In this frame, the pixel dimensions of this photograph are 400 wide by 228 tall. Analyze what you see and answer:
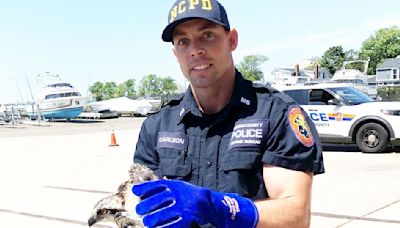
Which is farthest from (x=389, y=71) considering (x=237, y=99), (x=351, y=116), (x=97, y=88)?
(x=237, y=99)

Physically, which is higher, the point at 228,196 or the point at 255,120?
the point at 255,120

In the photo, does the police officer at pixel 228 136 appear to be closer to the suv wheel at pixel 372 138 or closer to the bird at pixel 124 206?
the bird at pixel 124 206

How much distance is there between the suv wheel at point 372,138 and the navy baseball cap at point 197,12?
9485 millimetres

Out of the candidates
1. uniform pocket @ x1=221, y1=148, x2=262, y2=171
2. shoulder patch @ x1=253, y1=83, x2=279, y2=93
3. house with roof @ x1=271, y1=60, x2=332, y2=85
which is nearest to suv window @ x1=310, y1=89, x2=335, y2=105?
shoulder patch @ x1=253, y1=83, x2=279, y2=93

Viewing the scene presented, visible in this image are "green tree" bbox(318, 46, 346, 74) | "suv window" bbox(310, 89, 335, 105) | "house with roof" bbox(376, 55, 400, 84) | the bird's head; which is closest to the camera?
the bird's head

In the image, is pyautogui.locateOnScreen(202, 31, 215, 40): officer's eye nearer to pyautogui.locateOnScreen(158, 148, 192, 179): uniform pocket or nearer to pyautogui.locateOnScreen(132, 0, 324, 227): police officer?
pyautogui.locateOnScreen(132, 0, 324, 227): police officer

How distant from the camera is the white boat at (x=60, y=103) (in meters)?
33.4

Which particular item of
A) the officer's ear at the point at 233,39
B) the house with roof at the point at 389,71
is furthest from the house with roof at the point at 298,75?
the officer's ear at the point at 233,39

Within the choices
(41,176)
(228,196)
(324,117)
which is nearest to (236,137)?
(228,196)

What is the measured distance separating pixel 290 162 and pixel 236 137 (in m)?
0.25

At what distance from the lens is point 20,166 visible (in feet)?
36.3

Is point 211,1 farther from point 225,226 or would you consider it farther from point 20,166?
point 20,166

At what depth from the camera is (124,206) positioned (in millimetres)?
1429

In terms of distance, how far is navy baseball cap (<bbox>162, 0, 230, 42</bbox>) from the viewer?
1.78 metres
